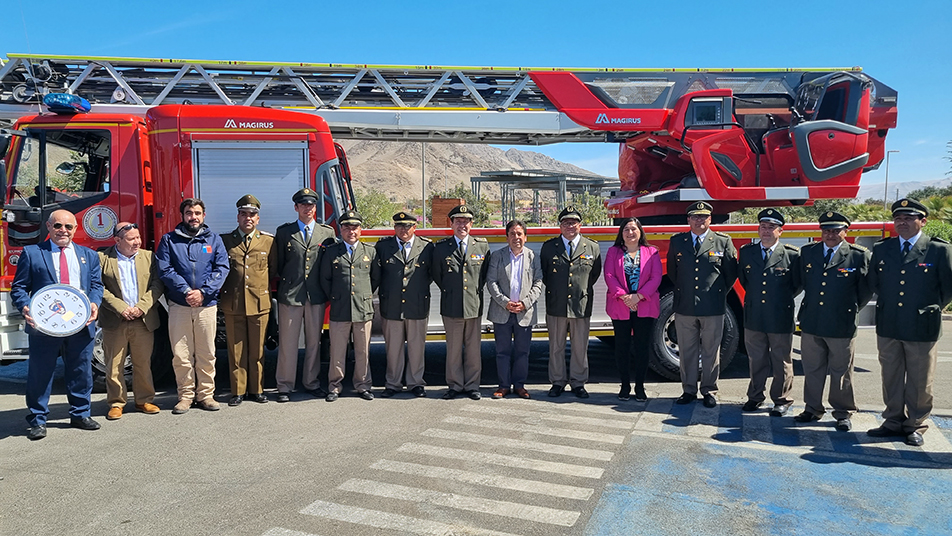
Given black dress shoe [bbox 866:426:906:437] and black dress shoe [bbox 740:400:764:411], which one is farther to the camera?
black dress shoe [bbox 740:400:764:411]

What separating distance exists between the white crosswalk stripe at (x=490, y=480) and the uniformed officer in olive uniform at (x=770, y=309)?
2.48 metres

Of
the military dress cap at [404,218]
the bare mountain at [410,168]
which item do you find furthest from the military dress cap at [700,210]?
the bare mountain at [410,168]

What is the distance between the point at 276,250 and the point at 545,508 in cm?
365

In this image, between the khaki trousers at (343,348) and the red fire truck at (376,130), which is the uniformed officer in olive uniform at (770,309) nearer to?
the red fire truck at (376,130)

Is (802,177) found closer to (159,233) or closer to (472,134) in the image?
(472,134)

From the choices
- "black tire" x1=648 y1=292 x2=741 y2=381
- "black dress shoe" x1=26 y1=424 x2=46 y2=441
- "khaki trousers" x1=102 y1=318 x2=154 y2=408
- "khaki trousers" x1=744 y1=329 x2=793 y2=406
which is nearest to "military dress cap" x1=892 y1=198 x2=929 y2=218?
"khaki trousers" x1=744 y1=329 x2=793 y2=406

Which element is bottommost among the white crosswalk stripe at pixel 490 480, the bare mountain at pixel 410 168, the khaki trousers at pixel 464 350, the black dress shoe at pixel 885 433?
the white crosswalk stripe at pixel 490 480

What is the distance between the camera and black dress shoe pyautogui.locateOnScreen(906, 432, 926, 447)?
15.2ft

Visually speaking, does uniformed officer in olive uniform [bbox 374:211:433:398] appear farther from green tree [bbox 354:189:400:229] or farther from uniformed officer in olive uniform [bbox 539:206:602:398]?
green tree [bbox 354:189:400:229]

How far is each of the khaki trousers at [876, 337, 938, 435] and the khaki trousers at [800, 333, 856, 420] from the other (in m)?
0.24

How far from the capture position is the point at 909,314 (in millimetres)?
→ 4668

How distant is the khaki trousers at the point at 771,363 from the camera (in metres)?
5.45

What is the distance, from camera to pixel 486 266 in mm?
6207

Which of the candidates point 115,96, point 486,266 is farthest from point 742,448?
point 115,96
